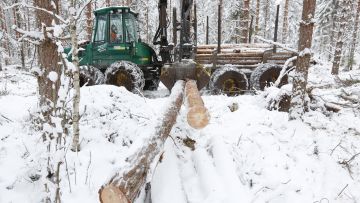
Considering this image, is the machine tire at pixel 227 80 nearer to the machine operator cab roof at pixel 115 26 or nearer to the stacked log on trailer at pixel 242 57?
the stacked log on trailer at pixel 242 57

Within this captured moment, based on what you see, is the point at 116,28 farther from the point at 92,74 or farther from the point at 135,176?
the point at 135,176

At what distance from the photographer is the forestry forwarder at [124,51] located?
998 centimetres

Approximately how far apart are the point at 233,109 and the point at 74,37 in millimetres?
4433

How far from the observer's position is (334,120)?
19.6ft

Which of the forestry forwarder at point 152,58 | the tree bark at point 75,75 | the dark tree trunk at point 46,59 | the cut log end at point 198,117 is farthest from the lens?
the forestry forwarder at point 152,58

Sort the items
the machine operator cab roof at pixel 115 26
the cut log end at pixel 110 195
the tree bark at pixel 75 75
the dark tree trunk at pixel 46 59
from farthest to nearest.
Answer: the machine operator cab roof at pixel 115 26
the dark tree trunk at pixel 46 59
the tree bark at pixel 75 75
the cut log end at pixel 110 195

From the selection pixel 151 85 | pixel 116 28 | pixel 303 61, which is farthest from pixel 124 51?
pixel 303 61

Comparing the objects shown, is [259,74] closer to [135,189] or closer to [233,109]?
[233,109]

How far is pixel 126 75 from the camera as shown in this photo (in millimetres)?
10141

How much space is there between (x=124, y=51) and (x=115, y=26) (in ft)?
2.93

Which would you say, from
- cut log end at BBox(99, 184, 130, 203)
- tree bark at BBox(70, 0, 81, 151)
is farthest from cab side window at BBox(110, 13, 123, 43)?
cut log end at BBox(99, 184, 130, 203)

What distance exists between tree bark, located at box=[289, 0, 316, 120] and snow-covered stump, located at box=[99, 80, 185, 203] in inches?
99.6

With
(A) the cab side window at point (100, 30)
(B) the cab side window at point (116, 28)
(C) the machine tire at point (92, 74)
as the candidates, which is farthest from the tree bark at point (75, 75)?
(A) the cab side window at point (100, 30)

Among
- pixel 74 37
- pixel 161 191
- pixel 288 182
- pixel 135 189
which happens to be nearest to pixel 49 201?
pixel 135 189
